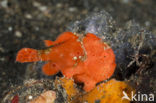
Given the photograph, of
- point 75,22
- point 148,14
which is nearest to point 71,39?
point 75,22

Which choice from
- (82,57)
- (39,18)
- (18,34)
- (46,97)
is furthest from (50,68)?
(39,18)

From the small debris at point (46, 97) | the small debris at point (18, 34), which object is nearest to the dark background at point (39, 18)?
the small debris at point (18, 34)

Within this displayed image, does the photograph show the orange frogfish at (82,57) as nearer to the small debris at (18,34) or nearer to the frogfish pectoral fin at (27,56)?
the frogfish pectoral fin at (27,56)

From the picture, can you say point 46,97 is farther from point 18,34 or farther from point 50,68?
point 18,34

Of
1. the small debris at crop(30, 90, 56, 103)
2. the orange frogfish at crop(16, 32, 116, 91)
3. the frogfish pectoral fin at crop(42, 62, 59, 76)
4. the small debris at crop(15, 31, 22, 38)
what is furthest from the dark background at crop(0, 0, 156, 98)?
the small debris at crop(30, 90, 56, 103)

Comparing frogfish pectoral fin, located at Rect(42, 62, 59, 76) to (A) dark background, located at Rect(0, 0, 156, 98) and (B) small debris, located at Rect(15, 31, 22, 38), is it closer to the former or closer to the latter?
(A) dark background, located at Rect(0, 0, 156, 98)

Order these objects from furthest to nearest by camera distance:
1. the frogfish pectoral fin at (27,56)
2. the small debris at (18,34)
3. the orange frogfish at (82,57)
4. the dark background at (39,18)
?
the small debris at (18,34)
the dark background at (39,18)
the frogfish pectoral fin at (27,56)
the orange frogfish at (82,57)

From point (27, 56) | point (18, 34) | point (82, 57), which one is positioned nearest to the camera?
point (82, 57)

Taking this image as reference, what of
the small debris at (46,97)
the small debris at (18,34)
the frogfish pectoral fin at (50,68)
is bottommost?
the frogfish pectoral fin at (50,68)
